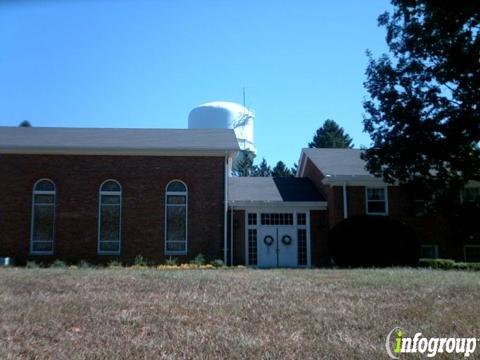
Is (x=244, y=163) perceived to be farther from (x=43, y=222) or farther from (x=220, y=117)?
(x=43, y=222)

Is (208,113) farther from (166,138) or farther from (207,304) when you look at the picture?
(207,304)

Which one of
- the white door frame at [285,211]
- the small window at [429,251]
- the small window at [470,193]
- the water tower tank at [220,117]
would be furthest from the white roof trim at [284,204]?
the water tower tank at [220,117]

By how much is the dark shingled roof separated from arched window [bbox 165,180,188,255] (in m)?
2.53

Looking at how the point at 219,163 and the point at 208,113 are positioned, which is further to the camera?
the point at 208,113

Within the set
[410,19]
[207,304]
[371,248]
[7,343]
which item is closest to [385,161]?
[371,248]

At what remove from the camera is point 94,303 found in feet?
31.1

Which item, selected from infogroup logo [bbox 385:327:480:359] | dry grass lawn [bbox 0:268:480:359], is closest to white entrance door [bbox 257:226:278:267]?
dry grass lawn [bbox 0:268:480:359]

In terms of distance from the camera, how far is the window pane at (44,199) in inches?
1089

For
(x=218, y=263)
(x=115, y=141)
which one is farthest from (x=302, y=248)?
(x=115, y=141)

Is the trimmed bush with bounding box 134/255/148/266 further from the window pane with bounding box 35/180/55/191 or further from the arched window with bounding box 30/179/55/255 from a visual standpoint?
the window pane with bounding box 35/180/55/191

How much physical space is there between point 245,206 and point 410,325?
67.9 feet

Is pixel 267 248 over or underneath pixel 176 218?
underneath

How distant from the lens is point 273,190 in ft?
102

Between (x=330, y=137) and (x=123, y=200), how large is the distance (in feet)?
137
